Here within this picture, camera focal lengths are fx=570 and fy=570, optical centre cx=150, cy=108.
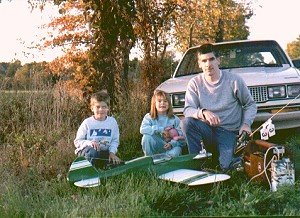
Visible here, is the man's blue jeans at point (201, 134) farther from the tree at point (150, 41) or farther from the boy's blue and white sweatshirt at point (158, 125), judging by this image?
the tree at point (150, 41)

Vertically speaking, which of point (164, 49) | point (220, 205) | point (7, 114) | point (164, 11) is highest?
point (164, 11)

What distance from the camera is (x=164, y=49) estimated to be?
43.7 feet

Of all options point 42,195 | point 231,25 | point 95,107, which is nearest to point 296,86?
point 95,107

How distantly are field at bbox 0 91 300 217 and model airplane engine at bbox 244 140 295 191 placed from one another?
102 millimetres

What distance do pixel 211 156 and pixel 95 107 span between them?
53.0 inches

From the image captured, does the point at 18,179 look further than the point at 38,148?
No

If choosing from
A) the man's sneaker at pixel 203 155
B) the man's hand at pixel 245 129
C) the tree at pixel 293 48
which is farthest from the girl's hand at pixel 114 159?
the tree at pixel 293 48

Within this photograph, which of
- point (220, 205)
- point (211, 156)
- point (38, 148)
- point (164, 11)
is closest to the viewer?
point (220, 205)

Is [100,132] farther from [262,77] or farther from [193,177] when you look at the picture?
[262,77]

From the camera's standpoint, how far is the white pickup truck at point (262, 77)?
7.62m

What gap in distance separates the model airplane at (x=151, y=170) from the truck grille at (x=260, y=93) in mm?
2367

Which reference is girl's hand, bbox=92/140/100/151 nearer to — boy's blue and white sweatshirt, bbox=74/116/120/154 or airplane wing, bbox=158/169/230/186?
boy's blue and white sweatshirt, bbox=74/116/120/154

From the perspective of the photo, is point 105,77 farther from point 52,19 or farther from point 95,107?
point 52,19

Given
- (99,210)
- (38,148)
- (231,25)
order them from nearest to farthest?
1. (99,210)
2. (38,148)
3. (231,25)
